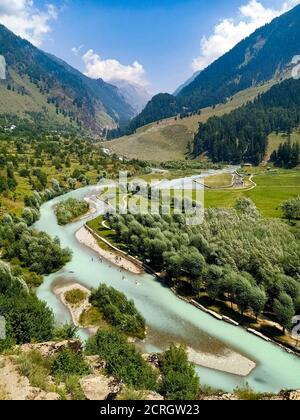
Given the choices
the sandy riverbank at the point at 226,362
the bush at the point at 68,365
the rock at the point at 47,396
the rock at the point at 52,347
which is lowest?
the sandy riverbank at the point at 226,362

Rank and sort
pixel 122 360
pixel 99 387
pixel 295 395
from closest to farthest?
1. pixel 295 395
2. pixel 99 387
3. pixel 122 360

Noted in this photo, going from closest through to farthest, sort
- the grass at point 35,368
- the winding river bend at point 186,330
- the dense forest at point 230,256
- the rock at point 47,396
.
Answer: the rock at point 47,396, the grass at point 35,368, the winding river bend at point 186,330, the dense forest at point 230,256

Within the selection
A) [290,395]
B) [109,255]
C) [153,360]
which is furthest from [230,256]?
[290,395]

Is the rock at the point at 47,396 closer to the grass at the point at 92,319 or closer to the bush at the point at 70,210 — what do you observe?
the grass at the point at 92,319

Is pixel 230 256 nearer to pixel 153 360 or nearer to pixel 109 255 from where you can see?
pixel 109 255

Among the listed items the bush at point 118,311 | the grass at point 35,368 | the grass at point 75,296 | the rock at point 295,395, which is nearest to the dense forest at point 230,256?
the bush at point 118,311

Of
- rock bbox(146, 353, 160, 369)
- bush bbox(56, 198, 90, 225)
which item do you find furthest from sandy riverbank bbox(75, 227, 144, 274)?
rock bbox(146, 353, 160, 369)
